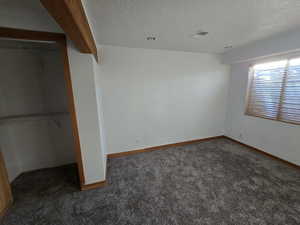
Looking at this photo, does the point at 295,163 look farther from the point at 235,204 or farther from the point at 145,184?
the point at 145,184

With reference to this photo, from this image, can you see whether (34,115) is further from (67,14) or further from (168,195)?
(168,195)

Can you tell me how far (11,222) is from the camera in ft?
4.66

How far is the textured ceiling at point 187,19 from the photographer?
1304 millimetres

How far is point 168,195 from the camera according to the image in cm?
179

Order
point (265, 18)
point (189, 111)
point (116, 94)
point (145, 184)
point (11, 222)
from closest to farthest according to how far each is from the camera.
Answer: point (11, 222), point (265, 18), point (145, 184), point (116, 94), point (189, 111)

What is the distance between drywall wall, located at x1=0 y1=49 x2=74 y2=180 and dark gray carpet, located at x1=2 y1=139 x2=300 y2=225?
317 millimetres

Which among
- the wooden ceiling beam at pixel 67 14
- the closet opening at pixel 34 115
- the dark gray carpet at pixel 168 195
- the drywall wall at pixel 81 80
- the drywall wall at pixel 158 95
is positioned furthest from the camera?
the drywall wall at pixel 158 95

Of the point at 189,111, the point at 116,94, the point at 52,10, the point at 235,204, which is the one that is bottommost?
the point at 235,204

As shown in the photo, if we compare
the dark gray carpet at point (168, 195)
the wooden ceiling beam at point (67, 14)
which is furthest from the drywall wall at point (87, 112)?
the wooden ceiling beam at point (67, 14)

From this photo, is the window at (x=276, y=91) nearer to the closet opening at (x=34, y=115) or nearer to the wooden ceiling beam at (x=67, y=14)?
the wooden ceiling beam at (x=67, y=14)

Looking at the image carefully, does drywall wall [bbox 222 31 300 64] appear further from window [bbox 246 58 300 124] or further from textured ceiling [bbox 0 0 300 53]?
window [bbox 246 58 300 124]

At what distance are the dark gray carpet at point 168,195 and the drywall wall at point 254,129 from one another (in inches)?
12.2

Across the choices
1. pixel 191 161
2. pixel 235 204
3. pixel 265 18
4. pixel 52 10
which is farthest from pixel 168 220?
pixel 265 18

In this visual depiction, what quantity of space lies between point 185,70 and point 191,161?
7.00ft
